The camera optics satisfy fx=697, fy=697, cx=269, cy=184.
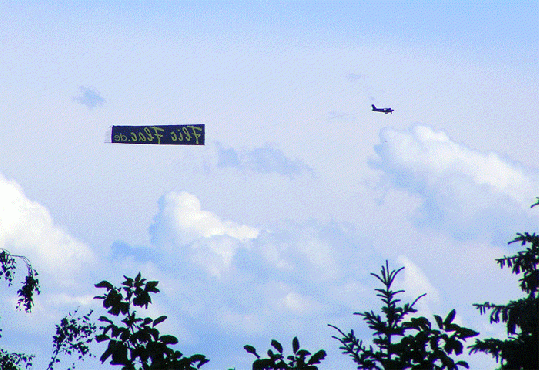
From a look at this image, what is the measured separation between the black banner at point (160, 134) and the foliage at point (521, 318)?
1318 cm

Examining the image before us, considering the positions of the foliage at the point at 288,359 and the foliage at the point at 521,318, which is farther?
the foliage at the point at 521,318

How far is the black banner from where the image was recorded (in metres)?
27.6

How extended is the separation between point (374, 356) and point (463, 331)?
4.39ft

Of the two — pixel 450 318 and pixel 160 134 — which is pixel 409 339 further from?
pixel 160 134

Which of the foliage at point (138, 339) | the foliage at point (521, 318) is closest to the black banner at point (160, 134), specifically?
the foliage at point (521, 318)

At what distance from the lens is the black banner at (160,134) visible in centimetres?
2758

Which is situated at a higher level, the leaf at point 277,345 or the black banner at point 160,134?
the black banner at point 160,134

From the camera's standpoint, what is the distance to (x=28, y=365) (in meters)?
25.8

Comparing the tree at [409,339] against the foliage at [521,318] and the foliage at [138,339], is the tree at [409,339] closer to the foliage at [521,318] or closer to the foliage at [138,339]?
the foliage at [138,339]

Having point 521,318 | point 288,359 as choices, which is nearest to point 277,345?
point 288,359

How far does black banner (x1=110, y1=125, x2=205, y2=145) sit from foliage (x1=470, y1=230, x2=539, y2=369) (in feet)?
43.2

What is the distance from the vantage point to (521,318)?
17.4 metres

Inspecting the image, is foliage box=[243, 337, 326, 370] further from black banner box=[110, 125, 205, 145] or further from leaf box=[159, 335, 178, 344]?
black banner box=[110, 125, 205, 145]

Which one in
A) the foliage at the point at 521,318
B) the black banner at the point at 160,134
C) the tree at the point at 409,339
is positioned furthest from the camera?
the black banner at the point at 160,134
